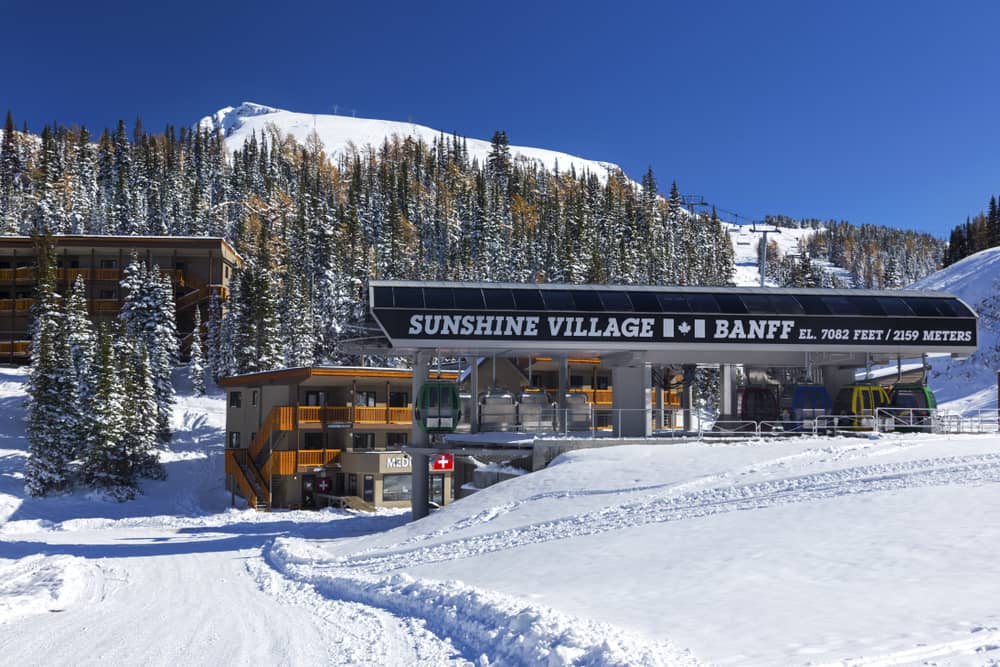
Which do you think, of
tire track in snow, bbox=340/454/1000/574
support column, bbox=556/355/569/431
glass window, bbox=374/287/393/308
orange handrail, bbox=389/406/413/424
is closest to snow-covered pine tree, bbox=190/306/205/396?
orange handrail, bbox=389/406/413/424

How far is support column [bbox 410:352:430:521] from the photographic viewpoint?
3200 centimetres

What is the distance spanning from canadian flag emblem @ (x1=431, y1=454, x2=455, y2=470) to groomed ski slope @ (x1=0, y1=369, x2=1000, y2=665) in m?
3.39

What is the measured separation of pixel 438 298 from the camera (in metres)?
30.4

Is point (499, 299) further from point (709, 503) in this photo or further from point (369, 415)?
point (369, 415)

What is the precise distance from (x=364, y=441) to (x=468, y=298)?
15977mm

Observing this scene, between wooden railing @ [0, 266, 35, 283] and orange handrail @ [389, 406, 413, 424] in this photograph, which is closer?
orange handrail @ [389, 406, 413, 424]

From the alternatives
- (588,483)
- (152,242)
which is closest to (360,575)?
(588,483)

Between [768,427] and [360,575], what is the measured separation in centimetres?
2017

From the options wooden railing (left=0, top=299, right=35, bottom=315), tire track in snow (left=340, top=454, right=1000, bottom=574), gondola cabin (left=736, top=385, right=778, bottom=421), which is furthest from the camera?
wooden railing (left=0, top=299, right=35, bottom=315)

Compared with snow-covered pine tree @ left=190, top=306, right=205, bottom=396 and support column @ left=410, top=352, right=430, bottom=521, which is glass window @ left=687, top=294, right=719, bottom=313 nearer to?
support column @ left=410, top=352, right=430, bottom=521

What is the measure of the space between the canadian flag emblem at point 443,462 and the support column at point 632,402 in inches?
240

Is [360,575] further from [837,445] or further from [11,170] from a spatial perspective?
[11,170]

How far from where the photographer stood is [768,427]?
1334 inches

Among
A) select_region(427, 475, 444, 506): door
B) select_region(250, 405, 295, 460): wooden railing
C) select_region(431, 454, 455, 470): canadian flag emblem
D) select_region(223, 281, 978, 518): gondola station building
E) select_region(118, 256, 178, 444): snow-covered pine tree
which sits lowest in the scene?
select_region(427, 475, 444, 506): door
